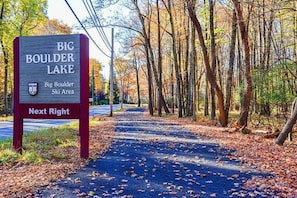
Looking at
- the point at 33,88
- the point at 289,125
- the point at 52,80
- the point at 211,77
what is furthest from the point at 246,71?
the point at 33,88

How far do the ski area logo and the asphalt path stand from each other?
7.62 ft

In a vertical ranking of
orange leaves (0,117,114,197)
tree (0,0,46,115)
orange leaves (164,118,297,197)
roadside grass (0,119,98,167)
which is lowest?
orange leaves (164,118,297,197)

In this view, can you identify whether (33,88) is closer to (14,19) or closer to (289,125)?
(289,125)

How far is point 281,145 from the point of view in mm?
9281

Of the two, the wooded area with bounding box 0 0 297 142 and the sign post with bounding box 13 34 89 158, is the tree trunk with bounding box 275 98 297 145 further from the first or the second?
the sign post with bounding box 13 34 89 158

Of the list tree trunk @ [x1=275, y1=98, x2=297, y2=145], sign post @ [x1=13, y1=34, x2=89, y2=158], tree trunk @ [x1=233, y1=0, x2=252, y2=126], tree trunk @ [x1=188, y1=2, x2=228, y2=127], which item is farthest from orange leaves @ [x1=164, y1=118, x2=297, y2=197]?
tree trunk @ [x1=188, y1=2, x2=228, y2=127]

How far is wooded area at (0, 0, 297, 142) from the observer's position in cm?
1245

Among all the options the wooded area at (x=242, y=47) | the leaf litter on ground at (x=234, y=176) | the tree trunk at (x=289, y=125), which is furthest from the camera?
the wooded area at (x=242, y=47)

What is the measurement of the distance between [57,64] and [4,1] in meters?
19.3

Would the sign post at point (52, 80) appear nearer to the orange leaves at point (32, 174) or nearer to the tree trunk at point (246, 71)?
the orange leaves at point (32, 174)

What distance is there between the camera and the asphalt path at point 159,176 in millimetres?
4602

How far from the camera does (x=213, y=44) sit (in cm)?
1573

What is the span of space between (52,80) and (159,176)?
144 inches

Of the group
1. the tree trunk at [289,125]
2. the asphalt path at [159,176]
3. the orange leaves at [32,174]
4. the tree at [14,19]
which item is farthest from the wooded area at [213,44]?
the orange leaves at [32,174]
